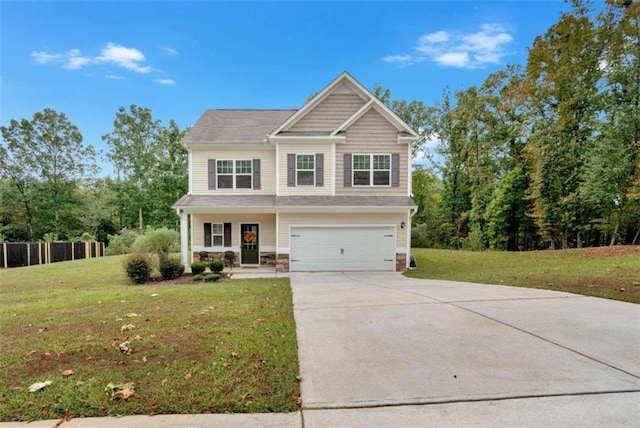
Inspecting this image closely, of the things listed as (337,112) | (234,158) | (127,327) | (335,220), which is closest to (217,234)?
(234,158)

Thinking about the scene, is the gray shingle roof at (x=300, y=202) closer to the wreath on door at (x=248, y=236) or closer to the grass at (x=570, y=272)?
the wreath on door at (x=248, y=236)

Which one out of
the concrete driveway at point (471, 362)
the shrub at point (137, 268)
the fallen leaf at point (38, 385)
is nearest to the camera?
the concrete driveway at point (471, 362)

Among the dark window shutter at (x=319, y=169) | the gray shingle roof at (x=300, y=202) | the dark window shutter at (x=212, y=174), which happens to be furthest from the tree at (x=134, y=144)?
the dark window shutter at (x=319, y=169)

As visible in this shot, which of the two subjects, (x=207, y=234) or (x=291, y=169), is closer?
(x=291, y=169)

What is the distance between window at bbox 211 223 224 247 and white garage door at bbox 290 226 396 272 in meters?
3.33

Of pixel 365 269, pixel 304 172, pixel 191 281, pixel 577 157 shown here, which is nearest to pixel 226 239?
pixel 191 281

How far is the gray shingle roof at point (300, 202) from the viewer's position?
1319 cm

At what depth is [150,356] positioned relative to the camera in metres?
3.97

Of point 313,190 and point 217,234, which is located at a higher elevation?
point 313,190

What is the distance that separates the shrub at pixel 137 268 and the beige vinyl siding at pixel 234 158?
169 inches

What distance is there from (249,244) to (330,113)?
6647 mm

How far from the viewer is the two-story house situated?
13.5 meters

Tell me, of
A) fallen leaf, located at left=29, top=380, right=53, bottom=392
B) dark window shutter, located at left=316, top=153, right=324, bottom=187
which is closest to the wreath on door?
dark window shutter, located at left=316, top=153, right=324, bottom=187

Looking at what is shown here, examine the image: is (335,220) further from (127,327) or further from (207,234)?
(127,327)
